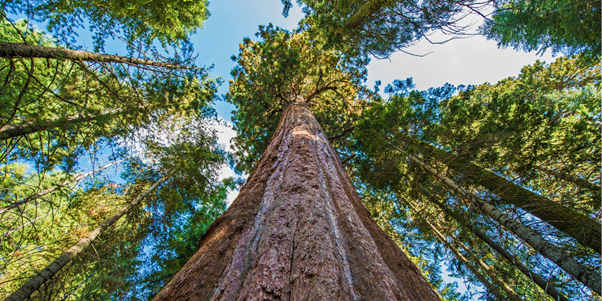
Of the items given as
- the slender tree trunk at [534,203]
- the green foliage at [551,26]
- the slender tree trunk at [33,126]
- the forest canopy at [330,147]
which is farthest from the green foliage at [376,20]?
the slender tree trunk at [33,126]

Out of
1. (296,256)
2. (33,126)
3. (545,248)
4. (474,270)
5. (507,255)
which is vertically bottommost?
(296,256)

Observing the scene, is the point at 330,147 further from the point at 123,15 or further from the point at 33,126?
the point at 123,15

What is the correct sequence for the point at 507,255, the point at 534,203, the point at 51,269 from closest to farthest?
1. the point at 51,269
2. the point at 534,203
3. the point at 507,255

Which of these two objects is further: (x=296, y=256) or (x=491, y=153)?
(x=491, y=153)

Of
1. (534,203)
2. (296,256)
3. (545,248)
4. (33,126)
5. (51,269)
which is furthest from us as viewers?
(534,203)

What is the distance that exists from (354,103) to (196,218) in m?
7.44

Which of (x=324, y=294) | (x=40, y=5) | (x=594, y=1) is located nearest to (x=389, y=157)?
(x=594, y=1)

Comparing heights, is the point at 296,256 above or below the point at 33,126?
below

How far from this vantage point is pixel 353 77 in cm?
846

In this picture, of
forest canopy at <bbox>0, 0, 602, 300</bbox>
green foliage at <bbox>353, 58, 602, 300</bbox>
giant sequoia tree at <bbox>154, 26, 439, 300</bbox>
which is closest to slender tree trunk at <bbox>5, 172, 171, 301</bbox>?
forest canopy at <bbox>0, 0, 602, 300</bbox>

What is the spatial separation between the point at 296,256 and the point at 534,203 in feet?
16.7

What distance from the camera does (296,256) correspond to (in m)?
1.02

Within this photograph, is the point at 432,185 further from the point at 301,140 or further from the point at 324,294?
the point at 324,294

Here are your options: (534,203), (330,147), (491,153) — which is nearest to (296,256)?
(330,147)
